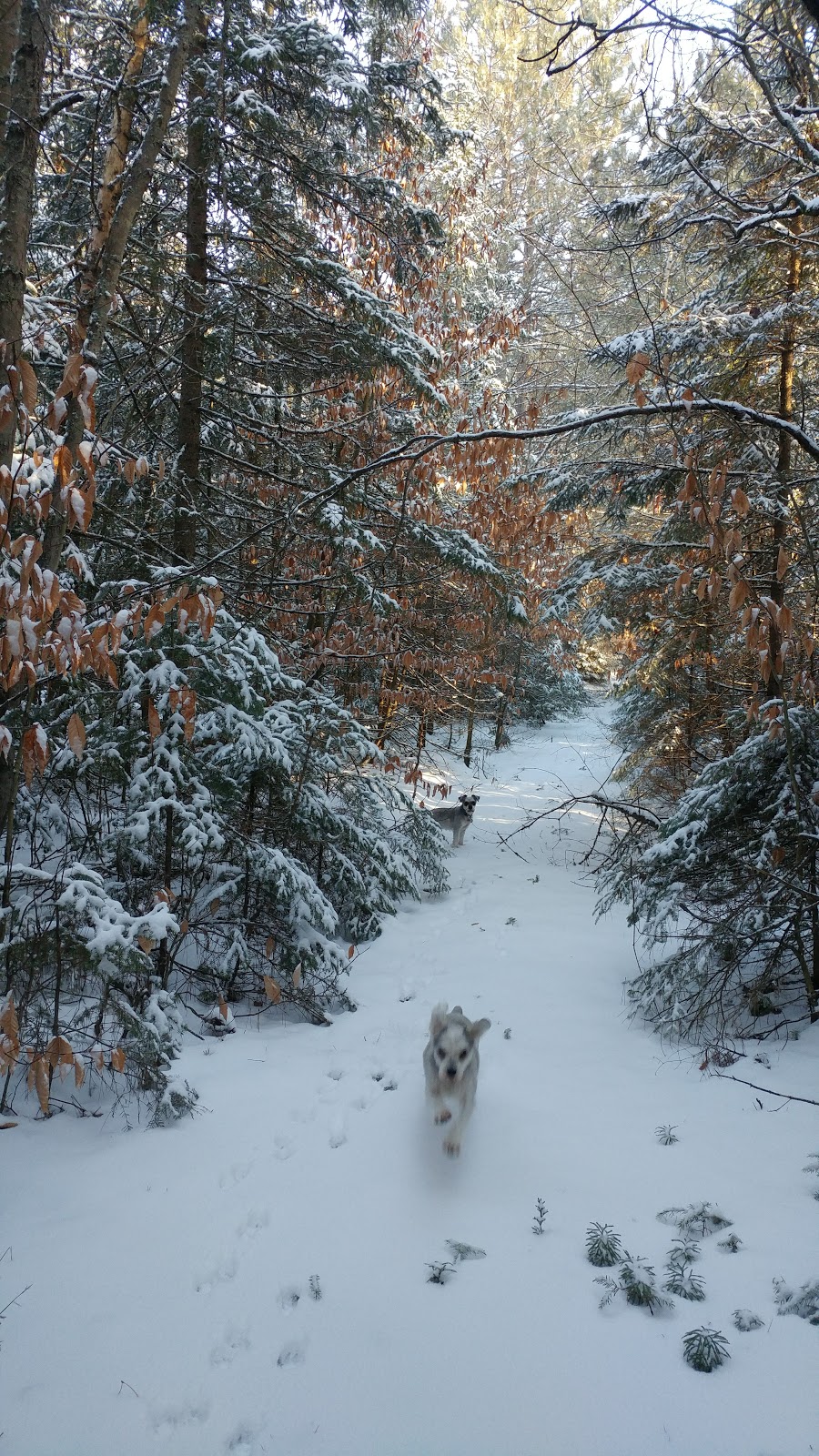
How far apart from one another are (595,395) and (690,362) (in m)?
10.8

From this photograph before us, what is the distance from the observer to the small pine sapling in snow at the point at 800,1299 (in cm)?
294

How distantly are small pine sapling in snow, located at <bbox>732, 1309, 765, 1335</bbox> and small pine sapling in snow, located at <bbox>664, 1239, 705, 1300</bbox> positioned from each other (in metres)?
0.14

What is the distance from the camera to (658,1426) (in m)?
2.58

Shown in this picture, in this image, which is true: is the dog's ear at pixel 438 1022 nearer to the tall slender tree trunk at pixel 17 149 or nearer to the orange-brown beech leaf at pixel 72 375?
the tall slender tree trunk at pixel 17 149

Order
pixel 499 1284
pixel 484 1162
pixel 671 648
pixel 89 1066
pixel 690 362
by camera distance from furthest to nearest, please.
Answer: pixel 671 648 → pixel 690 362 → pixel 89 1066 → pixel 484 1162 → pixel 499 1284

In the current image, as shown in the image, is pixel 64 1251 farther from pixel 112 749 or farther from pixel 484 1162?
pixel 112 749

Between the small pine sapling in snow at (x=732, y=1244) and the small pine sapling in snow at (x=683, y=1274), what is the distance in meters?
0.11

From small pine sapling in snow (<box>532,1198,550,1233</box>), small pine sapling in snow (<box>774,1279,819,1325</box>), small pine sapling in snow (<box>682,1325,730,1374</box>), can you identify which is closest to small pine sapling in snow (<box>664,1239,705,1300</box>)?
small pine sapling in snow (<box>682,1325,730,1374</box>)

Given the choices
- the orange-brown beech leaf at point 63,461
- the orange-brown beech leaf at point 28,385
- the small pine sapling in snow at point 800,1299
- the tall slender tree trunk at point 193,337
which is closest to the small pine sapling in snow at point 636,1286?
the small pine sapling in snow at point 800,1299

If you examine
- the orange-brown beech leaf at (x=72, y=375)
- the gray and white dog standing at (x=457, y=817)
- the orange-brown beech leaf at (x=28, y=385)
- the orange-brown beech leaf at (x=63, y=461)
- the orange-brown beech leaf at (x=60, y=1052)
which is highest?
the orange-brown beech leaf at (x=72, y=375)

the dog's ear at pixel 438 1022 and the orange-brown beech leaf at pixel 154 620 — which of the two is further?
the dog's ear at pixel 438 1022

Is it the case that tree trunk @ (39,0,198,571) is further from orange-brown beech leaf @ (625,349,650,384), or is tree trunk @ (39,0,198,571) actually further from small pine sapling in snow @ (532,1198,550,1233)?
small pine sapling in snow @ (532,1198,550,1233)

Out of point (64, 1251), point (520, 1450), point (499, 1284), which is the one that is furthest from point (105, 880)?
point (520, 1450)

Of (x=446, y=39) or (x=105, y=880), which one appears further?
(x=446, y=39)
